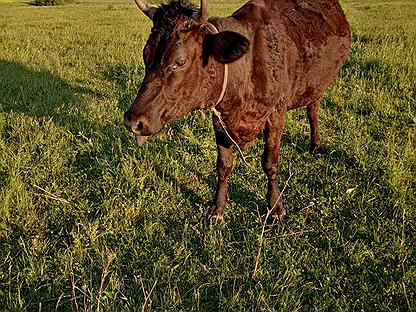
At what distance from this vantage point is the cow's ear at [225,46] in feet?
9.62

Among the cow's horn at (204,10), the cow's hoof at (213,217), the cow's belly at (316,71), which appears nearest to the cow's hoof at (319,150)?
the cow's belly at (316,71)

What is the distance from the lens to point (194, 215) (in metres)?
3.80

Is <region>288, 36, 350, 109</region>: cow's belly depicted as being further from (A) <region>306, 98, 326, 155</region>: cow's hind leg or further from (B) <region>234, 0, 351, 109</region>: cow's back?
(A) <region>306, 98, 326, 155</region>: cow's hind leg

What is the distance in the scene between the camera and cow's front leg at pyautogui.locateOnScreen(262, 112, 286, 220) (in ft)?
12.3

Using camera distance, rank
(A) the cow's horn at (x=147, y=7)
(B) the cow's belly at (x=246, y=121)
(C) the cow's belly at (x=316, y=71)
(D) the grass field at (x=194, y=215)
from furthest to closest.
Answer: (C) the cow's belly at (x=316, y=71)
(B) the cow's belly at (x=246, y=121)
(A) the cow's horn at (x=147, y=7)
(D) the grass field at (x=194, y=215)

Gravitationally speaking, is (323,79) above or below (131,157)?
above

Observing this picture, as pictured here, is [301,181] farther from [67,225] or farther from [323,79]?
[67,225]

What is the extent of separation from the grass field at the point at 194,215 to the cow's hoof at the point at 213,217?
0.08 metres

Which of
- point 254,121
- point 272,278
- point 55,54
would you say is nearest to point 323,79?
point 254,121

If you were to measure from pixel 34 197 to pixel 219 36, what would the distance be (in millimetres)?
2283

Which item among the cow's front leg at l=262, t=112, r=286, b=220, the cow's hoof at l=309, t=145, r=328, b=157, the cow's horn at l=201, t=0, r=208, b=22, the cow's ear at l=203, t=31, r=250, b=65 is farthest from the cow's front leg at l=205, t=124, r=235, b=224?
the cow's hoof at l=309, t=145, r=328, b=157

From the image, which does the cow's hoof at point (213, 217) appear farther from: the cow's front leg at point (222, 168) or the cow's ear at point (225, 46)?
the cow's ear at point (225, 46)

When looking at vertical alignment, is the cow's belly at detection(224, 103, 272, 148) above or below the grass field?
above

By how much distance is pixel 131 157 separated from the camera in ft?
14.6
